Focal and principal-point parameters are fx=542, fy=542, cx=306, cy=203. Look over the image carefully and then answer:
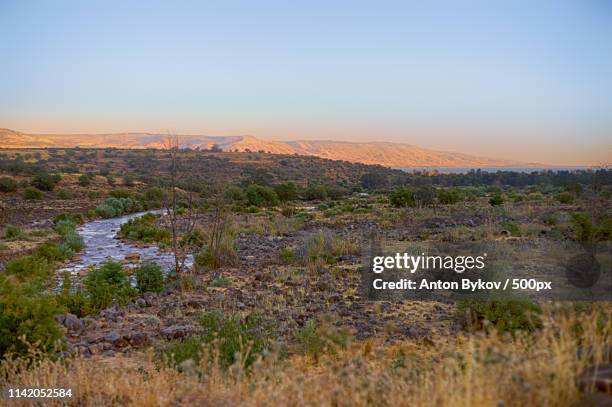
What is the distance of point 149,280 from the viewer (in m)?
12.7

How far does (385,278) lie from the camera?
539 inches

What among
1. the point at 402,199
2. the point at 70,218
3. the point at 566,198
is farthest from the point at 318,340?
the point at 566,198

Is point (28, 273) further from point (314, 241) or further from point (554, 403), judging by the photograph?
point (554, 403)

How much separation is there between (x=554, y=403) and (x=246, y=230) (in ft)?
66.7

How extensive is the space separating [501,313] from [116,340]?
6.29 m

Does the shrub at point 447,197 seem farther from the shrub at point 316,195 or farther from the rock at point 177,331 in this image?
the rock at point 177,331

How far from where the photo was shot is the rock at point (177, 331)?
8.84 m

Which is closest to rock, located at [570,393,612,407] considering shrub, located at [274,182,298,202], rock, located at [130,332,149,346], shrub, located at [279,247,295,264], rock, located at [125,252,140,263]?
rock, located at [130,332,149,346]

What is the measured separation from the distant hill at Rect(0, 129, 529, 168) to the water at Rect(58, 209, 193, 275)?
13359cm

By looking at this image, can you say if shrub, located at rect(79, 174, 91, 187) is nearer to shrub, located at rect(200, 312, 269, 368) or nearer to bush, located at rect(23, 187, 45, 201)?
bush, located at rect(23, 187, 45, 201)

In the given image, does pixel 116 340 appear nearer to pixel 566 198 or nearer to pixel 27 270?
pixel 27 270

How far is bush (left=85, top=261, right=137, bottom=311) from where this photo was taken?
1114 centimetres

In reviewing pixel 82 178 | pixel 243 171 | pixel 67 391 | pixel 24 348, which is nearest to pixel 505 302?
pixel 67 391

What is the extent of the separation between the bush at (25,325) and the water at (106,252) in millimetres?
5375
